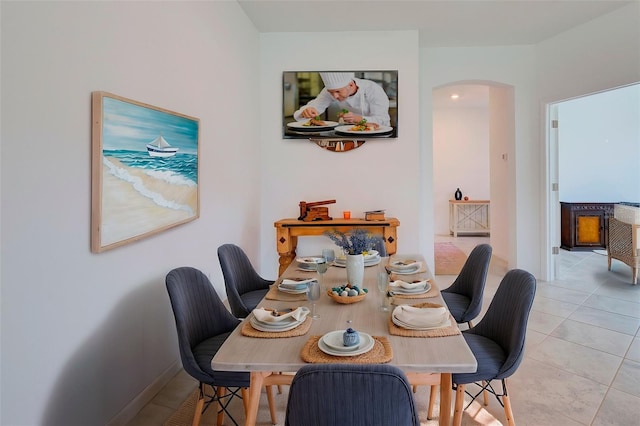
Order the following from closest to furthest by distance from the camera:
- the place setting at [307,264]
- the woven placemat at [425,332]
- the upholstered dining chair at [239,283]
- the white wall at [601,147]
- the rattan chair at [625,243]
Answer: the woven placemat at [425,332] → the upholstered dining chair at [239,283] → the place setting at [307,264] → the rattan chair at [625,243] → the white wall at [601,147]

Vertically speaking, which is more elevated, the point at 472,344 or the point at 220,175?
the point at 220,175

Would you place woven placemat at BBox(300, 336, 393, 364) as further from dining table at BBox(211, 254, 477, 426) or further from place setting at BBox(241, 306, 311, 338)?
place setting at BBox(241, 306, 311, 338)

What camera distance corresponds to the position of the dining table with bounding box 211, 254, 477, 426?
1241 millimetres

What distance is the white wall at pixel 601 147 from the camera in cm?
640

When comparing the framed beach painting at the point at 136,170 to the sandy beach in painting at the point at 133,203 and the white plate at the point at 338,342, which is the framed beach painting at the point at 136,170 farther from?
the white plate at the point at 338,342

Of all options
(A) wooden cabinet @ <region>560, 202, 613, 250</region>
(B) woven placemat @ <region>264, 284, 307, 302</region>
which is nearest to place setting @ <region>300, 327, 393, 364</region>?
(B) woven placemat @ <region>264, 284, 307, 302</region>

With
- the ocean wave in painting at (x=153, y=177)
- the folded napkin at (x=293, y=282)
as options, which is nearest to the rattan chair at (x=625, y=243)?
the folded napkin at (x=293, y=282)

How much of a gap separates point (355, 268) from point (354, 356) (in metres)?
0.71

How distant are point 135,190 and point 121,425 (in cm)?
123

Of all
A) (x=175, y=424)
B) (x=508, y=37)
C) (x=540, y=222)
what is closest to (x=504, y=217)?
(x=540, y=222)

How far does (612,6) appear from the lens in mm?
3740

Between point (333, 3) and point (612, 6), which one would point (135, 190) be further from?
point (612, 6)

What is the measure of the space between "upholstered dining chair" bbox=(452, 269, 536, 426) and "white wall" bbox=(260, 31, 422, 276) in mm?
2372

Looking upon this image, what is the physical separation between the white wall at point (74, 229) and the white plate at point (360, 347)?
109cm
